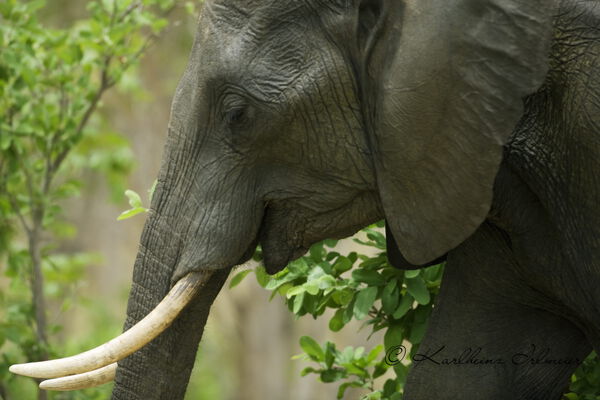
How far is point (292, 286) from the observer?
3988mm

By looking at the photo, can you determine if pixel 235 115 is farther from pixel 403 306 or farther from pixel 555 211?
pixel 403 306

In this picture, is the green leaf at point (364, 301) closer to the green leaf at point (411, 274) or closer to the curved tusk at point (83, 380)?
the green leaf at point (411, 274)

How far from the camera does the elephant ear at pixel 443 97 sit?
108 inches

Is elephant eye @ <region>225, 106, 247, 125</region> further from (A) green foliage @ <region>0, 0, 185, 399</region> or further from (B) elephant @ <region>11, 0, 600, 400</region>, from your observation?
(A) green foliage @ <region>0, 0, 185, 399</region>

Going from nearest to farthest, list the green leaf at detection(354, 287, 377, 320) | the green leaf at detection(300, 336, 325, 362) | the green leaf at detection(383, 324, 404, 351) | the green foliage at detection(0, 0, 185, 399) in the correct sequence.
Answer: the green leaf at detection(354, 287, 377, 320) → the green leaf at detection(383, 324, 404, 351) → the green leaf at detection(300, 336, 325, 362) → the green foliage at detection(0, 0, 185, 399)

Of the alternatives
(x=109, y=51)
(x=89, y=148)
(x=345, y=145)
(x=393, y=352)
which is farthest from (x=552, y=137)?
(x=89, y=148)

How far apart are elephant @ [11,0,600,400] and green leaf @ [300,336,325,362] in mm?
1051

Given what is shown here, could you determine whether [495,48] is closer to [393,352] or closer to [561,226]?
[561,226]

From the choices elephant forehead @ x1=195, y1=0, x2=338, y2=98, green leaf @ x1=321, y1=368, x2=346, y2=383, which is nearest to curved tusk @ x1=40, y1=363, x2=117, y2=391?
elephant forehead @ x1=195, y1=0, x2=338, y2=98

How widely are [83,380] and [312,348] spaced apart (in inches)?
49.4

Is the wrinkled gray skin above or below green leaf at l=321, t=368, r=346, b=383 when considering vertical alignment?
above

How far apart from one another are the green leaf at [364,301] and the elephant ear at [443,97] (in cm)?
72

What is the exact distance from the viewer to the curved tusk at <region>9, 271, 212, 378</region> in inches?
116

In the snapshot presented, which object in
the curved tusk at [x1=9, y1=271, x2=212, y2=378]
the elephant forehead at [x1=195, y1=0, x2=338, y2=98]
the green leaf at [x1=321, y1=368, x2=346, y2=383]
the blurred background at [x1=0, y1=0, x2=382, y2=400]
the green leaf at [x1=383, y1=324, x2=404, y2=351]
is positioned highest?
the elephant forehead at [x1=195, y1=0, x2=338, y2=98]
